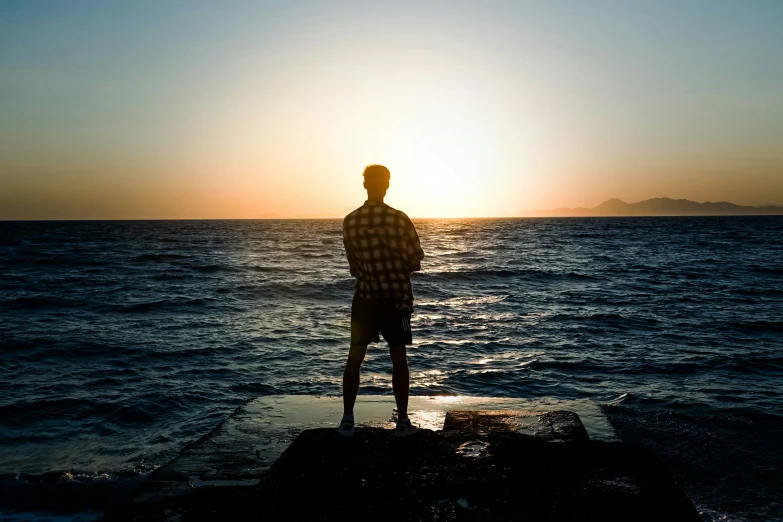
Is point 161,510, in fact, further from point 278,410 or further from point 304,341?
point 304,341

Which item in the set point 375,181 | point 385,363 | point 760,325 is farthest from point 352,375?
point 760,325

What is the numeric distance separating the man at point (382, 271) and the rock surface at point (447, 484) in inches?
15.5

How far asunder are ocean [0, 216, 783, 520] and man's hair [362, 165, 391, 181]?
3.80 m

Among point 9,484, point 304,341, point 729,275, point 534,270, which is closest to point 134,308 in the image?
point 304,341

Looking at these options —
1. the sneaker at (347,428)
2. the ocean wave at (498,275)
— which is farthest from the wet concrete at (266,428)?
the ocean wave at (498,275)

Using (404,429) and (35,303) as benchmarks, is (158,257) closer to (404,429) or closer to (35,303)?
(35,303)

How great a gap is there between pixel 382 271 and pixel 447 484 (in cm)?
149

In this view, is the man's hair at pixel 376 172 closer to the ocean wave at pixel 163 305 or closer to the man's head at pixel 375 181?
the man's head at pixel 375 181

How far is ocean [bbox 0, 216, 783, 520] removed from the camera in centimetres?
639

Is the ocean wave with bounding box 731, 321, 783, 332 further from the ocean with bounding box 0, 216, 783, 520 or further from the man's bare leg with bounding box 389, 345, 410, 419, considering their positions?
the man's bare leg with bounding box 389, 345, 410, 419

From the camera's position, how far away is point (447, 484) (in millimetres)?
Answer: 3246

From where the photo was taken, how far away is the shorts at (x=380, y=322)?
162 inches

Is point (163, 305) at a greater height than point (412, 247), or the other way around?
point (412, 247)

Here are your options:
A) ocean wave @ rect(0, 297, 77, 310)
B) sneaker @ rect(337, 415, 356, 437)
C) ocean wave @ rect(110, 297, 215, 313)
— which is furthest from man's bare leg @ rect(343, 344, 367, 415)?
ocean wave @ rect(0, 297, 77, 310)
